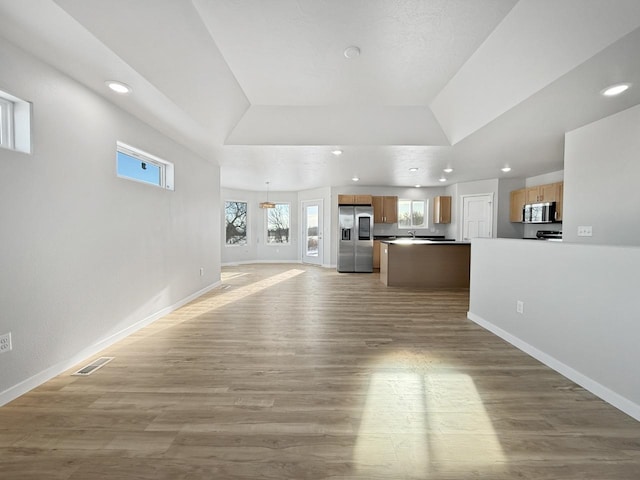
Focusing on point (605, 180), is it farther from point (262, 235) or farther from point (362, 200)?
point (262, 235)

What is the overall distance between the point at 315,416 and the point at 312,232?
7.49 metres

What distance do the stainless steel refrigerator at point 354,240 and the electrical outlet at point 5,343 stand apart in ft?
21.0

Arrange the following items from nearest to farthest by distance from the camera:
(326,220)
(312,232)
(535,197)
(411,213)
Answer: (535,197) < (411,213) < (326,220) < (312,232)

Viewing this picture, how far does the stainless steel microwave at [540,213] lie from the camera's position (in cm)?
534

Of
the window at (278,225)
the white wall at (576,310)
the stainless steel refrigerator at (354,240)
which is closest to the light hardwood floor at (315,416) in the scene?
the white wall at (576,310)

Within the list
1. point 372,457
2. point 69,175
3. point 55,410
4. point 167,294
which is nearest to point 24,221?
point 69,175

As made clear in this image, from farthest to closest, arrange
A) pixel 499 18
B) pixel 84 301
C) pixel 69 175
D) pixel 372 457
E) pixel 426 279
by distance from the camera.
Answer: pixel 426 279
pixel 84 301
pixel 69 175
pixel 499 18
pixel 372 457

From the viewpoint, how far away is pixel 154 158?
3432 millimetres

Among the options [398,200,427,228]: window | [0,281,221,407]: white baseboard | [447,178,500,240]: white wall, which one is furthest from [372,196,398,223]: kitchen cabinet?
[0,281,221,407]: white baseboard

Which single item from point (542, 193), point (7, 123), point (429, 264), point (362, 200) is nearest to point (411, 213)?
point (362, 200)

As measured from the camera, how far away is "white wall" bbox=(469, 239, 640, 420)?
1759 mm

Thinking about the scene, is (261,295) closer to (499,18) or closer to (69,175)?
(69,175)

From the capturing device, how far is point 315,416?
1.68m

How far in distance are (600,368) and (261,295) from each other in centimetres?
420
